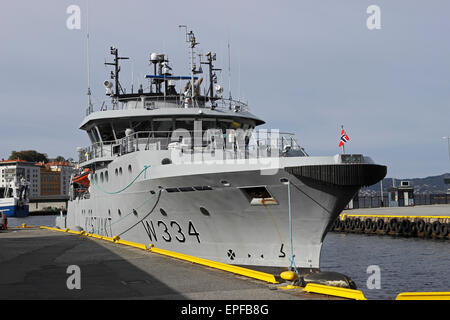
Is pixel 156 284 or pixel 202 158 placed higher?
pixel 202 158

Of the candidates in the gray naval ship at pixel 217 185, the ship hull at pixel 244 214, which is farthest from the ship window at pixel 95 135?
the ship hull at pixel 244 214

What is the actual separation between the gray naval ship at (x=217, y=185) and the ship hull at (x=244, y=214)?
3 cm

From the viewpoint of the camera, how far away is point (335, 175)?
44.6 feet

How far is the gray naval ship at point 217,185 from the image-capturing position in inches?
550

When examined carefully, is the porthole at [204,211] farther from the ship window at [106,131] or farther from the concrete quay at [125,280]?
the ship window at [106,131]

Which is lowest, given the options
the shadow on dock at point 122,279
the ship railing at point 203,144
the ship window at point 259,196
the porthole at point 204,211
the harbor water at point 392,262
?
the harbor water at point 392,262

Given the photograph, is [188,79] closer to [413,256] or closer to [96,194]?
[96,194]

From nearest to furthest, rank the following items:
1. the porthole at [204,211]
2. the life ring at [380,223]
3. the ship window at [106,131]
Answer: the porthole at [204,211], the ship window at [106,131], the life ring at [380,223]

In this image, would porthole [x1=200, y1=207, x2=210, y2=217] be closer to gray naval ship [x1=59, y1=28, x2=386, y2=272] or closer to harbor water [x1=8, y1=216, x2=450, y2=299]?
gray naval ship [x1=59, y1=28, x2=386, y2=272]

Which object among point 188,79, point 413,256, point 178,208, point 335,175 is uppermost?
point 188,79
